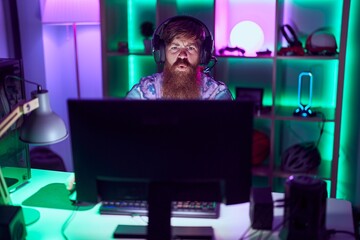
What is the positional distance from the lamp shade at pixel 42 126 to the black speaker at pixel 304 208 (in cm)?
84

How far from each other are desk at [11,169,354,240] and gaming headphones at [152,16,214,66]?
108 centimetres

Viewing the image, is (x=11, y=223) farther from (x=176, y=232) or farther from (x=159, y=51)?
(x=159, y=51)

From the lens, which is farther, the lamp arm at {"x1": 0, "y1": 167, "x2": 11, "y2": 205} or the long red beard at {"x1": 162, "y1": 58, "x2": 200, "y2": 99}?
the long red beard at {"x1": 162, "y1": 58, "x2": 200, "y2": 99}

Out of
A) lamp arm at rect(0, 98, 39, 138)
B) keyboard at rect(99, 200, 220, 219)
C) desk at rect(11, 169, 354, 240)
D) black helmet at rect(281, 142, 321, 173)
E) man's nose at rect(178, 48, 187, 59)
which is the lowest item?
black helmet at rect(281, 142, 321, 173)

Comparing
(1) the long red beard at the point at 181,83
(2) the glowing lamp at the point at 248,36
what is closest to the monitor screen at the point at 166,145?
(1) the long red beard at the point at 181,83

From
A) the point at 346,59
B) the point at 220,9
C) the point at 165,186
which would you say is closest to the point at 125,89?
the point at 220,9

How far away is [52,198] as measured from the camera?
71.8 inches

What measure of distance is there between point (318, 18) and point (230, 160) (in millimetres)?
2264

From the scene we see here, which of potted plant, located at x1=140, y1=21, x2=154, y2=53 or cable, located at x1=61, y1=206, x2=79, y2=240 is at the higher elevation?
potted plant, located at x1=140, y1=21, x2=154, y2=53

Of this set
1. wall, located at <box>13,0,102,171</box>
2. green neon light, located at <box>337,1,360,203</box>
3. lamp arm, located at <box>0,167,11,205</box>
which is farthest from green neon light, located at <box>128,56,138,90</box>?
lamp arm, located at <box>0,167,11,205</box>

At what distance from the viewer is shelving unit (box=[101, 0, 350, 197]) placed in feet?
10.5

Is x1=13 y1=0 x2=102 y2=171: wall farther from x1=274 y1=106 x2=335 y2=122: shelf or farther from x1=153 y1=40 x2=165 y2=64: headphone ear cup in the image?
x1=274 y1=106 x2=335 y2=122: shelf

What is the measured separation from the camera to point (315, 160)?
10.4ft

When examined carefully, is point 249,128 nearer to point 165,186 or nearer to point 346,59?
point 165,186
